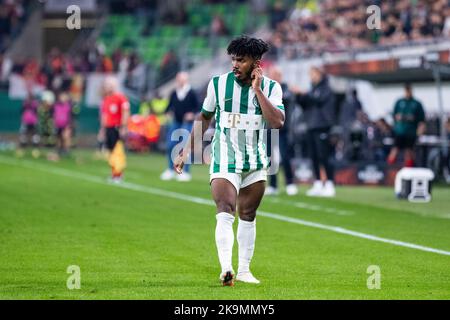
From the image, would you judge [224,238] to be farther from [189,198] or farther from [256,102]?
[189,198]

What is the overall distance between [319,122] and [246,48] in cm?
1289

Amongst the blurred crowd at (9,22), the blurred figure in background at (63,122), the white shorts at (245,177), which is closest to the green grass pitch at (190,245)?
Answer: the white shorts at (245,177)

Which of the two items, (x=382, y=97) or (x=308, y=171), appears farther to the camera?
(x=382, y=97)

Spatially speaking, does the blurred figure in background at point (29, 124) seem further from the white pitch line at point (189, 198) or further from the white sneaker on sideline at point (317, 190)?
the white sneaker on sideline at point (317, 190)

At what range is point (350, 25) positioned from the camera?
37.3 m

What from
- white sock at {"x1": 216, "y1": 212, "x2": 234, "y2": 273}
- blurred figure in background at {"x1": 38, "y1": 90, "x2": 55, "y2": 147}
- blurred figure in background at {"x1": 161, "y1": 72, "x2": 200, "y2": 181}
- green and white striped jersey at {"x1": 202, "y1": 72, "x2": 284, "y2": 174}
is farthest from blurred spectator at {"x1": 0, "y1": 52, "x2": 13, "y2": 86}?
white sock at {"x1": 216, "y1": 212, "x2": 234, "y2": 273}

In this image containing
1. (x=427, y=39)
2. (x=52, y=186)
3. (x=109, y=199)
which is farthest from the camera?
(x=427, y=39)

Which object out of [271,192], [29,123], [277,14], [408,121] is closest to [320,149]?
[271,192]

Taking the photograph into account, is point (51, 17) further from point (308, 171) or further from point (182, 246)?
point (182, 246)

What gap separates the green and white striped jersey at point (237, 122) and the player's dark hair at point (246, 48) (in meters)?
0.33

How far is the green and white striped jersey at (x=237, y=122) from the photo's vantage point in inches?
440

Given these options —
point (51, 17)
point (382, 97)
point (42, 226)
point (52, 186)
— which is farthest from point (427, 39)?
point (51, 17)
